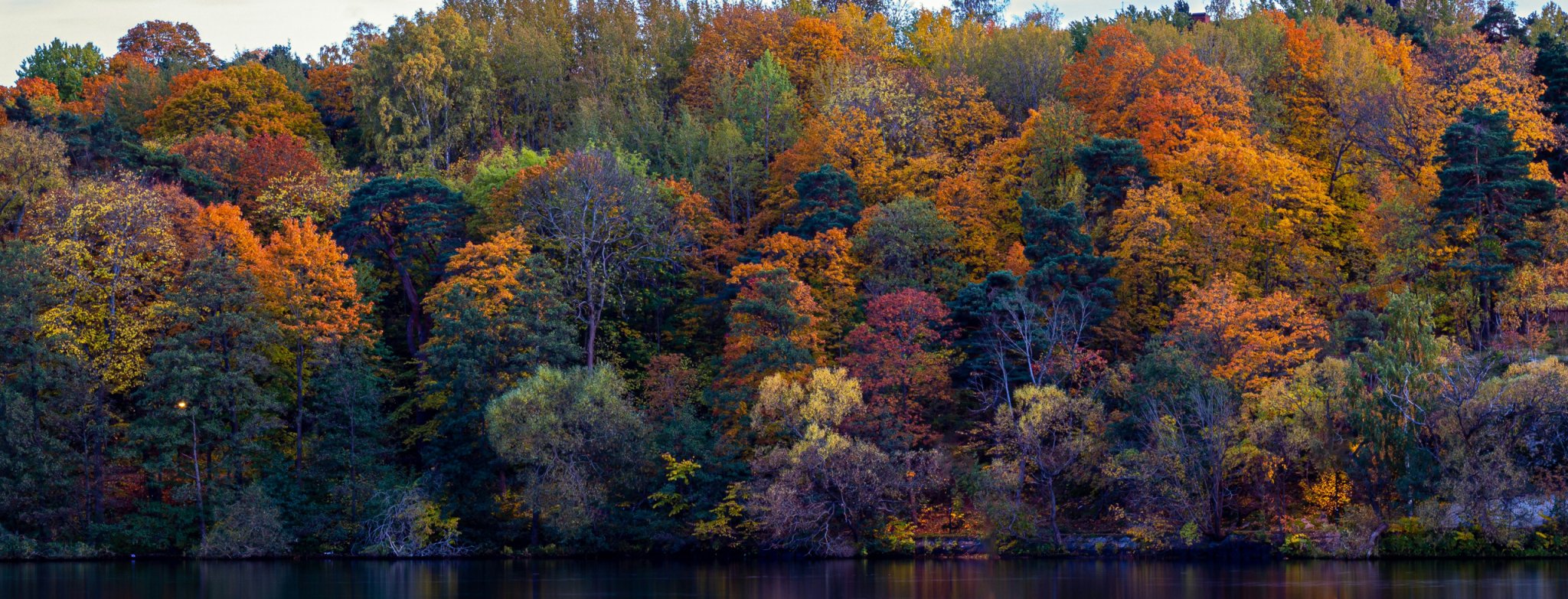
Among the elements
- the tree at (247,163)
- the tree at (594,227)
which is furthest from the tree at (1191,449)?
the tree at (247,163)

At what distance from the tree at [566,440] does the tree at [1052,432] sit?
14.2m

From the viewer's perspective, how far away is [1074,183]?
68.1 metres

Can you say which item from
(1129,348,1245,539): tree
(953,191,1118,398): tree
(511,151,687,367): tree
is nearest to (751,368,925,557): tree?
(953,191,1118,398): tree

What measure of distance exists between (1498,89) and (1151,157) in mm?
16495

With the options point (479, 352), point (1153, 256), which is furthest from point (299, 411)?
point (1153, 256)

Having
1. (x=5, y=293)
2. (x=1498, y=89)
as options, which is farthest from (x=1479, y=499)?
(x=5, y=293)

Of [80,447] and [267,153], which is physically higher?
[267,153]

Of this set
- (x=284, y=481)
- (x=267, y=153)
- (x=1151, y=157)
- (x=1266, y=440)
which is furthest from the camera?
(x=267, y=153)

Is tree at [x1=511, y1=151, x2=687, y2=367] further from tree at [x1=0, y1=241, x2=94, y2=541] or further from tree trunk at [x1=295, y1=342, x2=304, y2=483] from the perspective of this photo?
tree at [x1=0, y1=241, x2=94, y2=541]

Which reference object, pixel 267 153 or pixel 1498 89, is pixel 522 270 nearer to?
pixel 267 153

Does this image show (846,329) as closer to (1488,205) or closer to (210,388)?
(210,388)

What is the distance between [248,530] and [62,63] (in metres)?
79.5

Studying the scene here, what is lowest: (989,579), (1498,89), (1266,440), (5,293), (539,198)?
(989,579)

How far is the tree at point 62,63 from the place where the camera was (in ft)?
387
